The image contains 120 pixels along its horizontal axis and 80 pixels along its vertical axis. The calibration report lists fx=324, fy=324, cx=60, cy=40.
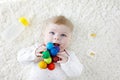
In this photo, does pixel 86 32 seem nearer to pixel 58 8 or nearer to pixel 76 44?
pixel 76 44

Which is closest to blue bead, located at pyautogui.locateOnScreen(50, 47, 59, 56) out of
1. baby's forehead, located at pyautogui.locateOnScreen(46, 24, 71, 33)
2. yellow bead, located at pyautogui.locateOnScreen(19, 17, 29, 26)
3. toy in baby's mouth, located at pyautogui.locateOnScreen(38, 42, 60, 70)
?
toy in baby's mouth, located at pyautogui.locateOnScreen(38, 42, 60, 70)

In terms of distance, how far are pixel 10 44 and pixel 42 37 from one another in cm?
16

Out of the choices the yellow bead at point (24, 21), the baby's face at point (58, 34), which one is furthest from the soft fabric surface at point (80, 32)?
the baby's face at point (58, 34)

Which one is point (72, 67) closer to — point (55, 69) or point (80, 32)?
point (55, 69)

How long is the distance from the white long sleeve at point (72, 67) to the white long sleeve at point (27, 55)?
15 cm

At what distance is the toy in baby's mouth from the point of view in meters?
1.41

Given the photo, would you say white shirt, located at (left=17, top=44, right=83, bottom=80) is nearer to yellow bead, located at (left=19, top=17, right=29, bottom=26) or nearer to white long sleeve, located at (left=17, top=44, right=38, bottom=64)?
white long sleeve, located at (left=17, top=44, right=38, bottom=64)

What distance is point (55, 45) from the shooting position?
4.75ft

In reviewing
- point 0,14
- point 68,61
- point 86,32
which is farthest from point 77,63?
point 0,14

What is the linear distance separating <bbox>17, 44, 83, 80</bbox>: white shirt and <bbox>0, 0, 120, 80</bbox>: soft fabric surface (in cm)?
8

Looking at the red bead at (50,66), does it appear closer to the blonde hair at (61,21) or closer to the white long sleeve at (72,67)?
the white long sleeve at (72,67)

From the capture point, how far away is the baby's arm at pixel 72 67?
1460 mm

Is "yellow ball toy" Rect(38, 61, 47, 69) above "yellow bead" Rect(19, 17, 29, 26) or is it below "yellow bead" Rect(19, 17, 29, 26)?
below

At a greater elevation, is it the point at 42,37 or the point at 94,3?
the point at 94,3
